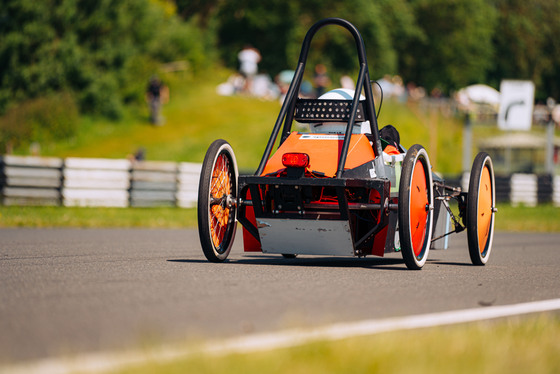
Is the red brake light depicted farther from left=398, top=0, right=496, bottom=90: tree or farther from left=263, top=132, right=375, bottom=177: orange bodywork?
left=398, top=0, right=496, bottom=90: tree

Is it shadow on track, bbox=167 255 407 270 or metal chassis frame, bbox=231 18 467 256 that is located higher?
metal chassis frame, bbox=231 18 467 256

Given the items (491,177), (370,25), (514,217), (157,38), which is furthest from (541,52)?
(491,177)

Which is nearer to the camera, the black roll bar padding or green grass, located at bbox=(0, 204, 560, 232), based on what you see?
the black roll bar padding

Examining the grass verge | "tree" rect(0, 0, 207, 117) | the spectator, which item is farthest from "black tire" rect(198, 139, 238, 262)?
"tree" rect(0, 0, 207, 117)

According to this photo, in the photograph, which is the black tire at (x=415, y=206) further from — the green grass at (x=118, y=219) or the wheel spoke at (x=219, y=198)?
the green grass at (x=118, y=219)

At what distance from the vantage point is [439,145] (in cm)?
4869

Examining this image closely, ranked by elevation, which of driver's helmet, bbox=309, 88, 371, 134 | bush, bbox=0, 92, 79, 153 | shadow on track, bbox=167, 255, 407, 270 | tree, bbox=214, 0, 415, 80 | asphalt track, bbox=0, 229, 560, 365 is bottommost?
asphalt track, bbox=0, 229, 560, 365

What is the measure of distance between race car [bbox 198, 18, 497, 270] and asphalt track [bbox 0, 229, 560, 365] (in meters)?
0.24

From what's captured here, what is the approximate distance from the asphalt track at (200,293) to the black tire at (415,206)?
22 centimetres

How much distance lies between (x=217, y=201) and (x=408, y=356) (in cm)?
446

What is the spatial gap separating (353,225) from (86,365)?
5134mm

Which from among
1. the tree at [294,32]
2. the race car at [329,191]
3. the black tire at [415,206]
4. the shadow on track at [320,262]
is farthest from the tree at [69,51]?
the black tire at [415,206]

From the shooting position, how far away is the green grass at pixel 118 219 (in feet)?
58.2

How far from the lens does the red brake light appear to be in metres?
8.32
